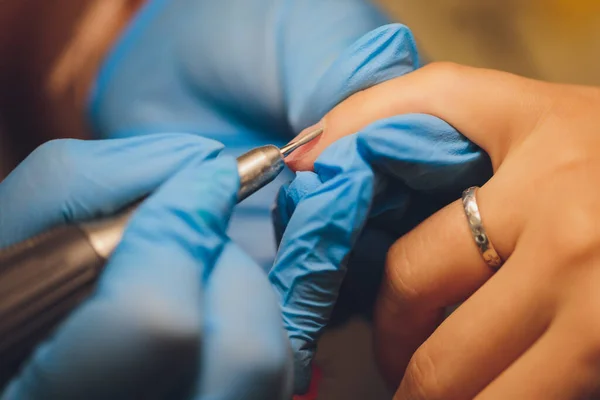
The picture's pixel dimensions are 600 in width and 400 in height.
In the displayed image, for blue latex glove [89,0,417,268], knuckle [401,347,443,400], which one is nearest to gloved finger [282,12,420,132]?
blue latex glove [89,0,417,268]

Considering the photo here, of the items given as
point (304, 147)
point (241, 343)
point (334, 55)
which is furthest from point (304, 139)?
point (241, 343)

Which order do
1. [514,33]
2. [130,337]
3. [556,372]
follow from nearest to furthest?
[130,337], [556,372], [514,33]

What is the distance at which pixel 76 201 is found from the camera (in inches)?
20.0

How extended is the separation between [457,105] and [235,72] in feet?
1.08

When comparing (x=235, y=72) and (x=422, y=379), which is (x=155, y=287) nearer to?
(x=422, y=379)

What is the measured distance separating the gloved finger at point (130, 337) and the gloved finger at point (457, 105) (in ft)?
0.95

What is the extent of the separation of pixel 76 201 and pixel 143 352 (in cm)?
21

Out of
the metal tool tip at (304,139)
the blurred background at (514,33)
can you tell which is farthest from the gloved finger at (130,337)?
the blurred background at (514,33)

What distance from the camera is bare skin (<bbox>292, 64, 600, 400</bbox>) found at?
48cm

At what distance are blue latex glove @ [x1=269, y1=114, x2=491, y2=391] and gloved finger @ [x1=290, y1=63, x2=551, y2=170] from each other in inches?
0.9

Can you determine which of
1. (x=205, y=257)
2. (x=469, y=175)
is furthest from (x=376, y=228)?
(x=205, y=257)

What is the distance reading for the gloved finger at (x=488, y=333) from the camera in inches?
19.7

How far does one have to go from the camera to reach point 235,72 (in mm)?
753

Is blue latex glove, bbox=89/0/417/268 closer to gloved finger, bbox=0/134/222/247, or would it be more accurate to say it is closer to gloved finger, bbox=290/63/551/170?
gloved finger, bbox=290/63/551/170
